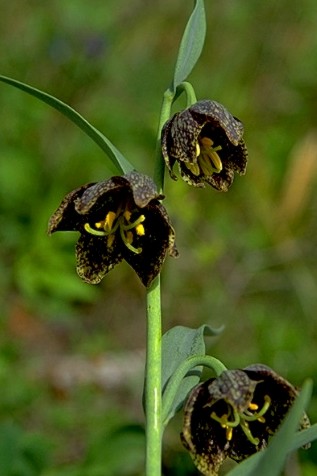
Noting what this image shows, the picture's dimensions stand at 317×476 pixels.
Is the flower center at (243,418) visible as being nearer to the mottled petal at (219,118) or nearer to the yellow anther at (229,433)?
the yellow anther at (229,433)

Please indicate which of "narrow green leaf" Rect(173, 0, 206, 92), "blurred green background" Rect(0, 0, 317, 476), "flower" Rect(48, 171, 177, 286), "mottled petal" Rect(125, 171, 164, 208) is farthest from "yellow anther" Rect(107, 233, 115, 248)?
"blurred green background" Rect(0, 0, 317, 476)

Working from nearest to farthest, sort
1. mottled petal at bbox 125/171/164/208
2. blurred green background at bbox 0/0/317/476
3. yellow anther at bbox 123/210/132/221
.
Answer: mottled petal at bbox 125/171/164/208
yellow anther at bbox 123/210/132/221
blurred green background at bbox 0/0/317/476

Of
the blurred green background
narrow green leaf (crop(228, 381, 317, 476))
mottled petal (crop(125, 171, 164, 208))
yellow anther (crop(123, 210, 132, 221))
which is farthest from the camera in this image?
the blurred green background

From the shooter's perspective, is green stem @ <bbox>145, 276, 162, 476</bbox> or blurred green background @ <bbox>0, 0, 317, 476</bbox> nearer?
green stem @ <bbox>145, 276, 162, 476</bbox>

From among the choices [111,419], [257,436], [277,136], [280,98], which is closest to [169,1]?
[280,98]

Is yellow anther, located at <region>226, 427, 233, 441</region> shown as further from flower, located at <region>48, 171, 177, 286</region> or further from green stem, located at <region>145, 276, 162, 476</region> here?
flower, located at <region>48, 171, 177, 286</region>

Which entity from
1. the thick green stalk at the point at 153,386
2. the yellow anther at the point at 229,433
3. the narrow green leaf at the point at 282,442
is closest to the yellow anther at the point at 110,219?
the thick green stalk at the point at 153,386

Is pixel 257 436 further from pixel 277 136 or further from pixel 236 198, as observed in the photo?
pixel 277 136

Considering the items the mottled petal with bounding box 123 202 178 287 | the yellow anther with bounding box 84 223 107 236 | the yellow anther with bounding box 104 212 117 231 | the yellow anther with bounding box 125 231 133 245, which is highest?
the yellow anther with bounding box 104 212 117 231

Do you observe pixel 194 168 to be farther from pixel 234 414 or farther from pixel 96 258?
pixel 234 414
